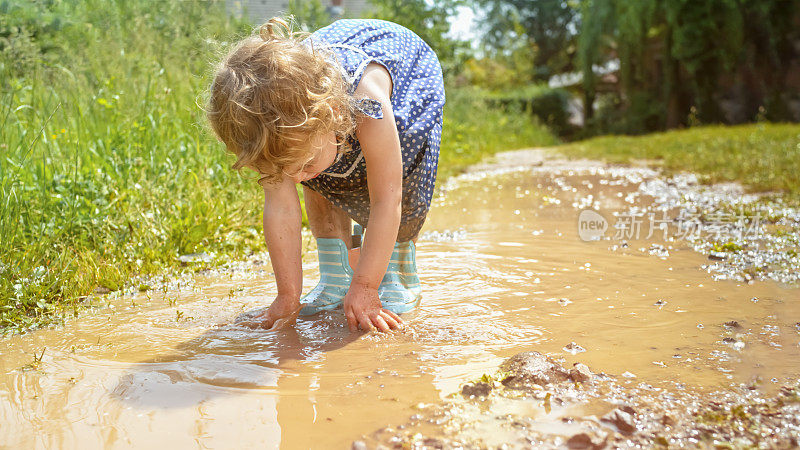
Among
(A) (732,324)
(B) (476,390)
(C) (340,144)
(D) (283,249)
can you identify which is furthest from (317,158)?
(A) (732,324)

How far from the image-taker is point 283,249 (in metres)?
2.19

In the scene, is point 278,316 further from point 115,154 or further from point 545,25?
point 545,25

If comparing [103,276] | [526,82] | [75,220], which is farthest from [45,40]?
[526,82]

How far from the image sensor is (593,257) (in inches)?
118

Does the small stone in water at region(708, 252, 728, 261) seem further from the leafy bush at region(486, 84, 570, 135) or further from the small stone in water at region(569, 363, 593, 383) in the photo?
the leafy bush at region(486, 84, 570, 135)

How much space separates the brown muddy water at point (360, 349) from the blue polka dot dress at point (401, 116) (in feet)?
1.27

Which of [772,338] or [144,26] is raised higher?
[144,26]

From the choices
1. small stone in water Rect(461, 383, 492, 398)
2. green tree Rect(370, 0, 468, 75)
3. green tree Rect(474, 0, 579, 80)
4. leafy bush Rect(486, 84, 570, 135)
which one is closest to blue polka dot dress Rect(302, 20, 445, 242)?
small stone in water Rect(461, 383, 492, 398)

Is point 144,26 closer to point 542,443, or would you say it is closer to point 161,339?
point 161,339

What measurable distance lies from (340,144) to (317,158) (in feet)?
0.28

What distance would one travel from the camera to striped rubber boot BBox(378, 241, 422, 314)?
238 centimetres

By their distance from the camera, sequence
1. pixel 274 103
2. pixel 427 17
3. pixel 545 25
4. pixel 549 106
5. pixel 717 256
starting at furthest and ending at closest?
pixel 545 25 < pixel 549 106 < pixel 427 17 < pixel 717 256 < pixel 274 103

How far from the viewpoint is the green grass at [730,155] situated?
4.58 meters

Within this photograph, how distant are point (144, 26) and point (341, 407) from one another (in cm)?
343
